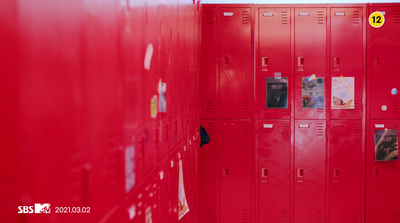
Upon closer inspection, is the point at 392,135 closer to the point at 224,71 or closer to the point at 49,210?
the point at 224,71

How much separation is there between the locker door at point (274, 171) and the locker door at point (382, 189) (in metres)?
0.89

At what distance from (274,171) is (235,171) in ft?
1.42

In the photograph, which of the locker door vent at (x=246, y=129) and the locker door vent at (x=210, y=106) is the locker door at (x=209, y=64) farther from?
the locker door vent at (x=246, y=129)

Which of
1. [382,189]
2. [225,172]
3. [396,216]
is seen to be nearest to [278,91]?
[225,172]

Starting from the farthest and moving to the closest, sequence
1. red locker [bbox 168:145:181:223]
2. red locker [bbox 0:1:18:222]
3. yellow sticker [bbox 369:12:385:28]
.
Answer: yellow sticker [bbox 369:12:385:28] → red locker [bbox 168:145:181:223] → red locker [bbox 0:1:18:222]

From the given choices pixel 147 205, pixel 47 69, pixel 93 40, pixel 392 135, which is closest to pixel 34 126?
pixel 47 69

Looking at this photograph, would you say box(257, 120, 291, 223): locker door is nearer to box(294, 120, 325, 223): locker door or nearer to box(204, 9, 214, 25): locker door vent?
box(294, 120, 325, 223): locker door

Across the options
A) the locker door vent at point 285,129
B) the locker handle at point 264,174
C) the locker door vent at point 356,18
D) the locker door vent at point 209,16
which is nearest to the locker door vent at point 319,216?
the locker handle at point 264,174

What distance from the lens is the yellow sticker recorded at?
3615mm

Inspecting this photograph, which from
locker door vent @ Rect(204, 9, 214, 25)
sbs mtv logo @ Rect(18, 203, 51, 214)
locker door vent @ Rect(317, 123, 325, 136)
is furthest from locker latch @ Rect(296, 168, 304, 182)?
sbs mtv logo @ Rect(18, 203, 51, 214)

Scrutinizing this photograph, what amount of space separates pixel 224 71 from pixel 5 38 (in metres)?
3.30

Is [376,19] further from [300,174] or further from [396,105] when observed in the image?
[300,174]

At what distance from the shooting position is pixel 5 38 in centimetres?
44

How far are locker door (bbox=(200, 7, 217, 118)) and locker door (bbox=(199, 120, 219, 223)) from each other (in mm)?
190
